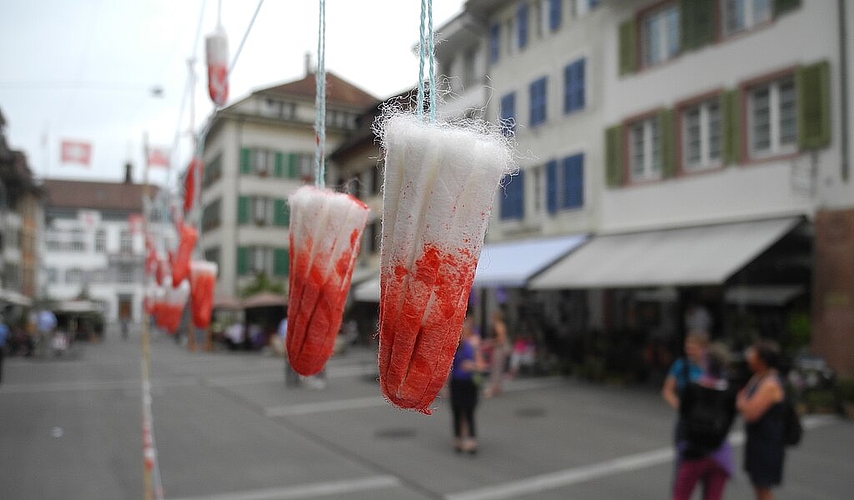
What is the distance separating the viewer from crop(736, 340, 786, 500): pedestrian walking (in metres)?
5.22

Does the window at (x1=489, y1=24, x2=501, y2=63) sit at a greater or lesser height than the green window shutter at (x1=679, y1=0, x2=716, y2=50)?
greater

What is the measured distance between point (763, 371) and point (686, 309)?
11729 mm

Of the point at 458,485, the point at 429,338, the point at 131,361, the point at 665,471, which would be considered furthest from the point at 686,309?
the point at 131,361

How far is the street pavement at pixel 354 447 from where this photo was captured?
739 cm

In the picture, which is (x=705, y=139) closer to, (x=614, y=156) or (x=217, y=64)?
(x=614, y=156)

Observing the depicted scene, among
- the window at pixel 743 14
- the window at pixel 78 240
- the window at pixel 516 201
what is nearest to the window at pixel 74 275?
the window at pixel 78 240

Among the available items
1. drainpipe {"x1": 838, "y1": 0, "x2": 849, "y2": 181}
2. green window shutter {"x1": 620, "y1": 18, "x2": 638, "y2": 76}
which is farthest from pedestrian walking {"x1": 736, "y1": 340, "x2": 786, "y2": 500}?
green window shutter {"x1": 620, "y1": 18, "x2": 638, "y2": 76}

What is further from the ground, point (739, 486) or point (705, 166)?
point (705, 166)

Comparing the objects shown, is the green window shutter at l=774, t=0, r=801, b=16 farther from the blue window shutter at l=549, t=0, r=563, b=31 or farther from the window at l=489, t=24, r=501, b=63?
the window at l=489, t=24, r=501, b=63

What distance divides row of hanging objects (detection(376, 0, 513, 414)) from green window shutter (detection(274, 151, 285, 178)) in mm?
2716

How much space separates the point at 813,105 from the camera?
1255cm

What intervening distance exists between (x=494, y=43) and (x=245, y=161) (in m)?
13.5

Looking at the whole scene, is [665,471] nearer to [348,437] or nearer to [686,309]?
[348,437]

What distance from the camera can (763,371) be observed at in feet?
17.3
